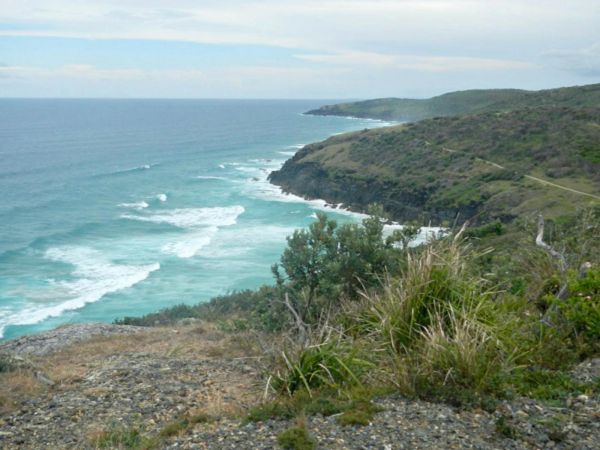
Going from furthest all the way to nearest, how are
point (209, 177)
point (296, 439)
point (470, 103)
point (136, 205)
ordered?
1. point (470, 103)
2. point (209, 177)
3. point (136, 205)
4. point (296, 439)

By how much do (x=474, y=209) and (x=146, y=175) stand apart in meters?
40.5

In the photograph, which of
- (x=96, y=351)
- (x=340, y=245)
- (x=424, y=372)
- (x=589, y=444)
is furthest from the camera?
(x=340, y=245)

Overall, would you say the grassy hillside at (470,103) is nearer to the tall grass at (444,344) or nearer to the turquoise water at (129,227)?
the turquoise water at (129,227)

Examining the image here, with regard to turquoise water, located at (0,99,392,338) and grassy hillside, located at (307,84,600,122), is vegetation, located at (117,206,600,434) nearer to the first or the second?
turquoise water, located at (0,99,392,338)

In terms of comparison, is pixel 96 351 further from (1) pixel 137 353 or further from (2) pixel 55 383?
(2) pixel 55 383

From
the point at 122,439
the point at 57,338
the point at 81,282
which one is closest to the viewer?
the point at 122,439

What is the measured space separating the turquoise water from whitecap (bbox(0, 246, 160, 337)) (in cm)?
6

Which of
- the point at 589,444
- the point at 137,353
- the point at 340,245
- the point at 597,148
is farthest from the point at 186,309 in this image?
the point at 597,148

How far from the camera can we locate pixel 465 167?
171ft

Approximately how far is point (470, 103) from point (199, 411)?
136 meters

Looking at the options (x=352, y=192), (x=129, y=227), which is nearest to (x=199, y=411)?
(x=129, y=227)

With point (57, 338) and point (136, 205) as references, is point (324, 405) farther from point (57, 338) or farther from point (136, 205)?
point (136, 205)

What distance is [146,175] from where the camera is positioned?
230 feet

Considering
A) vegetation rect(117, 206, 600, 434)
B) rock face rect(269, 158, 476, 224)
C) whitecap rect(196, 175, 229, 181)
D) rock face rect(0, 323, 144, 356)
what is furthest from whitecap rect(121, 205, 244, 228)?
vegetation rect(117, 206, 600, 434)
